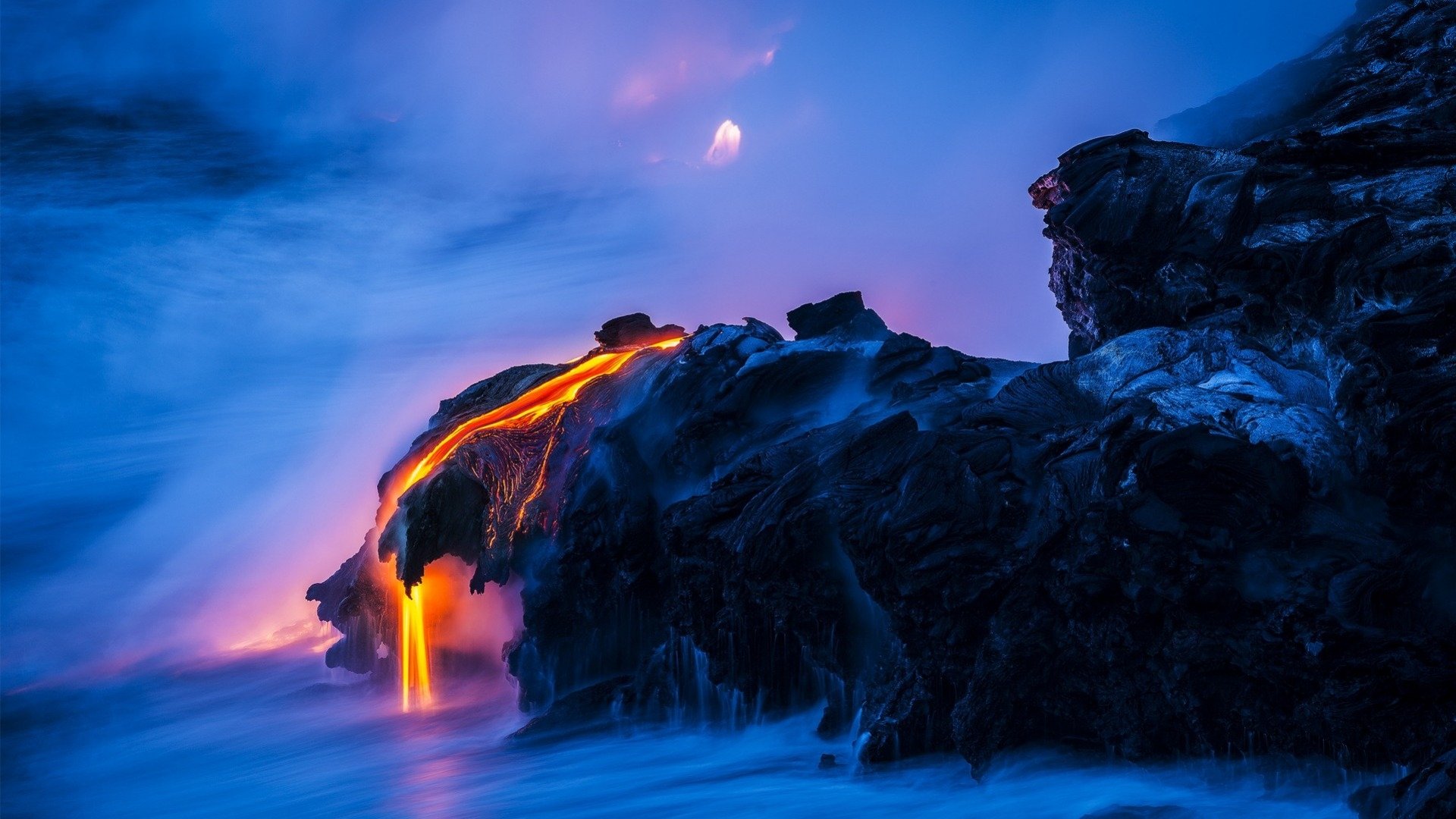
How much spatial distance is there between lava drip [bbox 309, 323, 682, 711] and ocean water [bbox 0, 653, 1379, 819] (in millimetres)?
599

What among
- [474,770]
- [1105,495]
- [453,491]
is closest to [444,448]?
[453,491]

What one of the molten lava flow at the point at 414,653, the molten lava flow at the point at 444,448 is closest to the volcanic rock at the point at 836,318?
the molten lava flow at the point at 444,448

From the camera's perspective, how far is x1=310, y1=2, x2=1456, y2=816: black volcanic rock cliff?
6.66 metres

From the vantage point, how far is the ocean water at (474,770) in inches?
276

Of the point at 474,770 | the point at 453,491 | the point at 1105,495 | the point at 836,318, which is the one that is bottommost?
the point at 474,770

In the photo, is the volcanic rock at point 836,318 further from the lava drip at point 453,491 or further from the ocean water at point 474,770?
the ocean water at point 474,770

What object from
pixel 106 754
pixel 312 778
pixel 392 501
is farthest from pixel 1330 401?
pixel 106 754

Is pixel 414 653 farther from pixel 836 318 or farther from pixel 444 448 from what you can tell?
pixel 836 318

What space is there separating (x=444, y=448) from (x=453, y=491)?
1498 mm

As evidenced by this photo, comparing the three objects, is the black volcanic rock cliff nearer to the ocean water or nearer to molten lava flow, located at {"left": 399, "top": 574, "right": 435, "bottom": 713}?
the ocean water

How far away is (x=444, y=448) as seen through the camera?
1332 cm

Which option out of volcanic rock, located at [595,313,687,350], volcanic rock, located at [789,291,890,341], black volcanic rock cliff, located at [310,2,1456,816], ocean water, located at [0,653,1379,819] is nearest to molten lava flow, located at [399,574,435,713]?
ocean water, located at [0,653,1379,819]

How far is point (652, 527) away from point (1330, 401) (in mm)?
5631

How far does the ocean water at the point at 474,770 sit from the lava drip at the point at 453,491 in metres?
0.60
